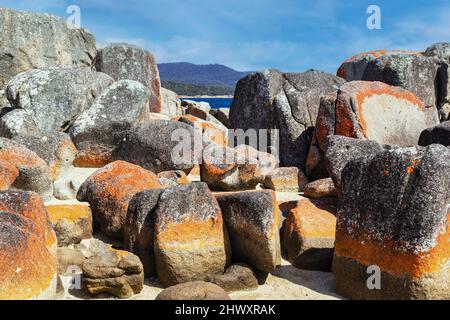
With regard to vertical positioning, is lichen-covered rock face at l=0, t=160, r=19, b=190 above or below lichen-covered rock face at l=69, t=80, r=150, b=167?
below

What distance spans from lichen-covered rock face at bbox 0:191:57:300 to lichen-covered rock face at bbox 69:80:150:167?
16.9ft

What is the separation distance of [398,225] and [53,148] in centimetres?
636

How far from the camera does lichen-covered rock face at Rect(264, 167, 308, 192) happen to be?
9.40m

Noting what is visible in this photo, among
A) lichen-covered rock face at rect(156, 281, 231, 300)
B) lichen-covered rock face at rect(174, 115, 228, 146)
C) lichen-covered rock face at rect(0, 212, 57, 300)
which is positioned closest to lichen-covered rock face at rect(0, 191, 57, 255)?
lichen-covered rock face at rect(0, 212, 57, 300)

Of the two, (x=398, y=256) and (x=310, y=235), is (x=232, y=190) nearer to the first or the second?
(x=310, y=235)

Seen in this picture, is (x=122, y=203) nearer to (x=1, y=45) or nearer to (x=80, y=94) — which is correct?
(x=80, y=94)

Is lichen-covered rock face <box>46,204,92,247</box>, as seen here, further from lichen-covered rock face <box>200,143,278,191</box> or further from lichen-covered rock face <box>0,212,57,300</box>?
lichen-covered rock face <box>200,143,278,191</box>

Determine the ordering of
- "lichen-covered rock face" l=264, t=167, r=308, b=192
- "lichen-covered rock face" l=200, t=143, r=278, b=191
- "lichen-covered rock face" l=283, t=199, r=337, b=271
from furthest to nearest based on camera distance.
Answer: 1. "lichen-covered rock face" l=264, t=167, r=308, b=192
2. "lichen-covered rock face" l=200, t=143, r=278, b=191
3. "lichen-covered rock face" l=283, t=199, r=337, b=271

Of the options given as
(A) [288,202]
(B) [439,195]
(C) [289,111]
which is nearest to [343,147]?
(A) [288,202]

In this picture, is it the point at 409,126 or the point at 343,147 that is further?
the point at 409,126

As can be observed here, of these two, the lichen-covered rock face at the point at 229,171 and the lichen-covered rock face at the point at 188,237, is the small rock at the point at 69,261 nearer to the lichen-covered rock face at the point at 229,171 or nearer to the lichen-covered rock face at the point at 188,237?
the lichen-covered rock face at the point at 188,237
